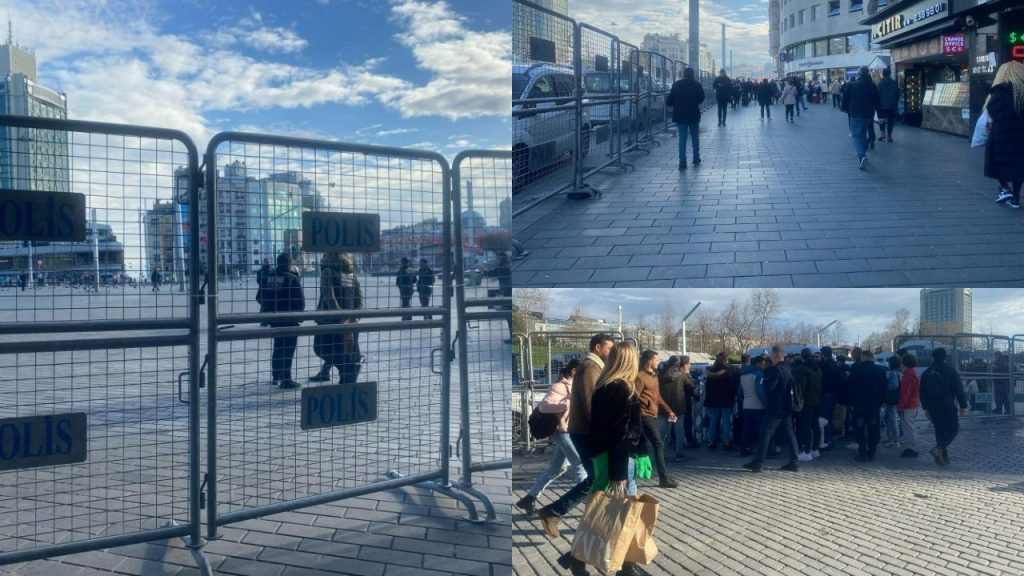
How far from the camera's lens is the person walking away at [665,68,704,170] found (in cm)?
721

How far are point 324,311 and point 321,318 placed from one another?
0.04 m

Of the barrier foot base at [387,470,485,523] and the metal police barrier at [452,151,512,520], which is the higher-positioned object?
the metal police barrier at [452,151,512,520]

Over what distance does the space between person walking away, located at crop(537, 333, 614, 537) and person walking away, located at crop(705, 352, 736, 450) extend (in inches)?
10.1

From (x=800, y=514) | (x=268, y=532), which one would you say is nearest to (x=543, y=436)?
(x=800, y=514)

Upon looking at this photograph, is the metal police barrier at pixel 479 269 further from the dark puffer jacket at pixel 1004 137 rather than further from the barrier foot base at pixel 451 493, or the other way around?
the dark puffer jacket at pixel 1004 137

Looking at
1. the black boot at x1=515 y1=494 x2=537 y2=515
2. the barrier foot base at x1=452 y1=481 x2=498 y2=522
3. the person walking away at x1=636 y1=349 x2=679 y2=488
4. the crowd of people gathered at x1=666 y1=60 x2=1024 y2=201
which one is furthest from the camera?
the crowd of people gathered at x1=666 y1=60 x2=1024 y2=201

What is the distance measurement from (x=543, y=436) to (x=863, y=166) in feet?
16.1

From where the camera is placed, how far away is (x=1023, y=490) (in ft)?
8.09

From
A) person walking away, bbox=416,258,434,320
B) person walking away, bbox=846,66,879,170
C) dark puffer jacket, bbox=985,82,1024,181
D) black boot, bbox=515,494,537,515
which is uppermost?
person walking away, bbox=846,66,879,170

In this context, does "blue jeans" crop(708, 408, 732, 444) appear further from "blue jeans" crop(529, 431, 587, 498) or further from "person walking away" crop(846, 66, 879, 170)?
"person walking away" crop(846, 66, 879, 170)

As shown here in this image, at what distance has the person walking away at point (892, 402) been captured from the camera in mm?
2420

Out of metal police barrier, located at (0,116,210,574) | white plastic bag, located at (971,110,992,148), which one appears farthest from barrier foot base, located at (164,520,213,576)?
white plastic bag, located at (971,110,992,148)

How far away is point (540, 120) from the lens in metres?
4.89

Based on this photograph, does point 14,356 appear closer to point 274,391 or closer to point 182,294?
point 182,294
